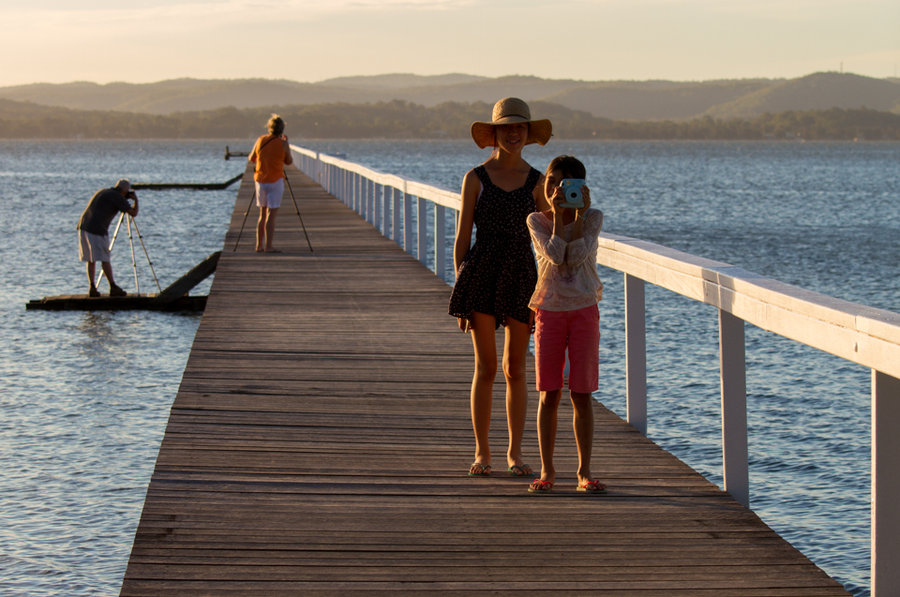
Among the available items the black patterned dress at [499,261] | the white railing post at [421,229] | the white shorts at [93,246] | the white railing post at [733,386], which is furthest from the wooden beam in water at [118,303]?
the white railing post at [733,386]

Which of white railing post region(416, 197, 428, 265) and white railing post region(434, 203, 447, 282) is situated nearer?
white railing post region(434, 203, 447, 282)

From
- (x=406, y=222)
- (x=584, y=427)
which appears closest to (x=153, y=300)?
(x=406, y=222)

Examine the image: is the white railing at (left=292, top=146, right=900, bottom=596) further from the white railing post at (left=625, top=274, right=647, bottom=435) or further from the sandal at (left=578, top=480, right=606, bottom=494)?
the sandal at (left=578, top=480, right=606, bottom=494)

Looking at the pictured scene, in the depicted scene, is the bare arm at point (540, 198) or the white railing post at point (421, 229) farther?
the white railing post at point (421, 229)

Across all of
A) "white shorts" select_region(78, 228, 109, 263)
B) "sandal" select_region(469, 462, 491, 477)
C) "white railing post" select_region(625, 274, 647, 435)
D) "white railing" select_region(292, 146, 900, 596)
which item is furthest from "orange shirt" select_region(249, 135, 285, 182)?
"sandal" select_region(469, 462, 491, 477)

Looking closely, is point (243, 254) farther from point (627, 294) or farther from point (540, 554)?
point (540, 554)

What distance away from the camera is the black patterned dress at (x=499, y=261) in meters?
5.43

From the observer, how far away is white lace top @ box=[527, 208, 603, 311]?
500 centimetres

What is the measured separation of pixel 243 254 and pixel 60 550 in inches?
321

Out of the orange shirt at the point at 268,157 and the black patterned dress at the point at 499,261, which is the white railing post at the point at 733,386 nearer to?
the black patterned dress at the point at 499,261

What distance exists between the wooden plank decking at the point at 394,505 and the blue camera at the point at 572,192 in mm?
1262

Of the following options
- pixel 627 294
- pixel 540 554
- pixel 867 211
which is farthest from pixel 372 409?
pixel 867 211

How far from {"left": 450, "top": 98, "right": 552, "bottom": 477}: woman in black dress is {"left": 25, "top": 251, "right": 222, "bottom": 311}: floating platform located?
13406 millimetres

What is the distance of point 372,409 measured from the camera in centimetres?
689
